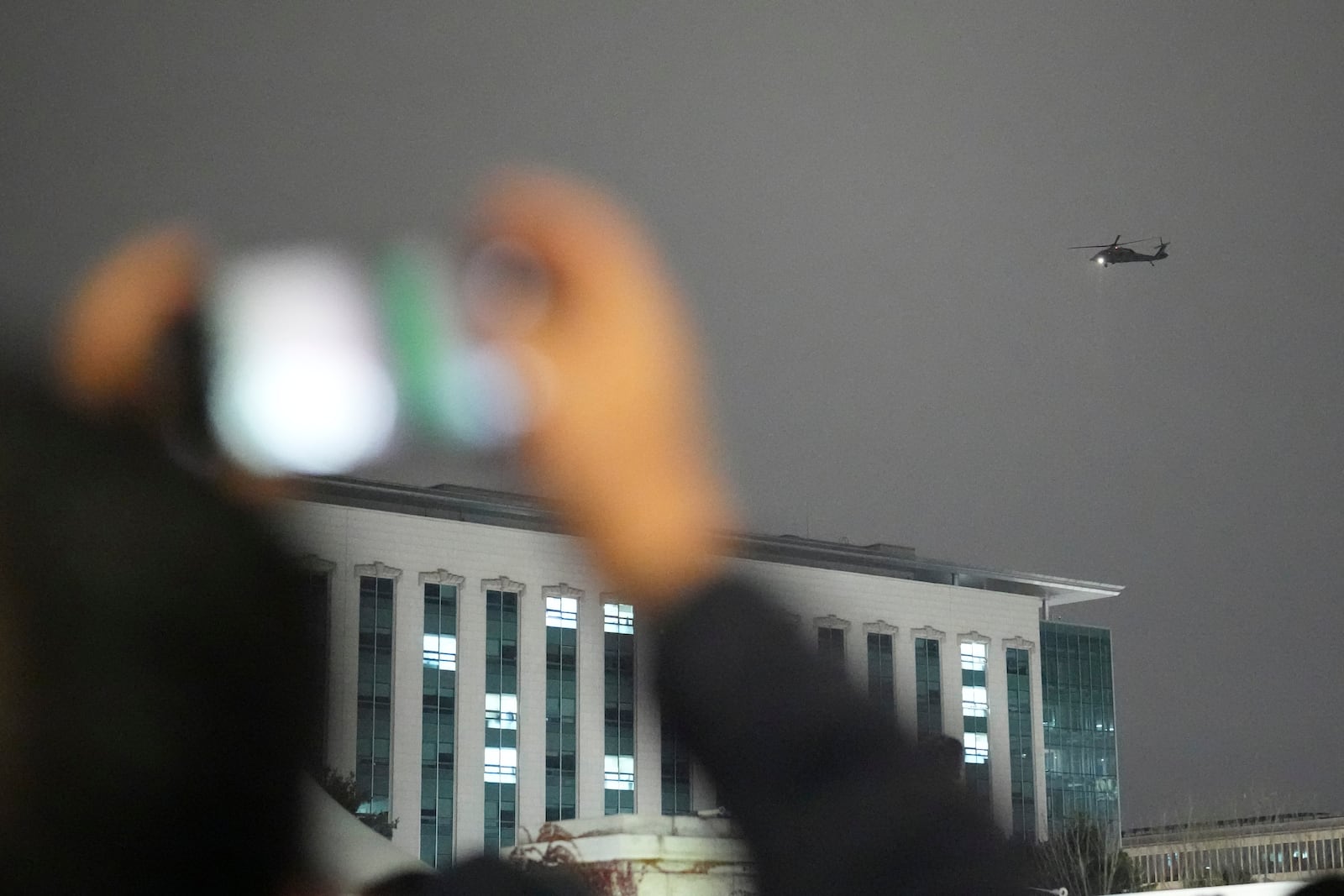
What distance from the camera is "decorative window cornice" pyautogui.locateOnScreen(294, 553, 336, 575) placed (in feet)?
3.16

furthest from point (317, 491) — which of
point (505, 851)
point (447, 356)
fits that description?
point (505, 851)

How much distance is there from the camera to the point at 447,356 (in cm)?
112

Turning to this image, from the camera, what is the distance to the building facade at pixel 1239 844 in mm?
77562

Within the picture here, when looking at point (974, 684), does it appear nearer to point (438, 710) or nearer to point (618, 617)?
point (438, 710)

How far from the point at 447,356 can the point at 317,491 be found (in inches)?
8.4

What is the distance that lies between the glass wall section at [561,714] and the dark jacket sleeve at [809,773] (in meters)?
55.9

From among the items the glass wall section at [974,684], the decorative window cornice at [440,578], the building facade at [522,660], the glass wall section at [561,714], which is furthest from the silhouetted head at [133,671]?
the glass wall section at [974,684]

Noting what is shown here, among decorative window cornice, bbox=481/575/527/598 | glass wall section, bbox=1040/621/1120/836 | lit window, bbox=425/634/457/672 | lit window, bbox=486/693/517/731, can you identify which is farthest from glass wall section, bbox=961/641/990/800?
lit window, bbox=425/634/457/672

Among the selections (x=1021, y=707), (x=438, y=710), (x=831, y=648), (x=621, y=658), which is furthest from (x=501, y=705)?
(x=831, y=648)

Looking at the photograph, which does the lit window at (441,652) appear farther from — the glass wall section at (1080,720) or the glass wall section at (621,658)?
the glass wall section at (621,658)

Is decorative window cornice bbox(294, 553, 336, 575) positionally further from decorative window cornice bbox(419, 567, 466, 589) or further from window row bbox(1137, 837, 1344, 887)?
window row bbox(1137, 837, 1344, 887)

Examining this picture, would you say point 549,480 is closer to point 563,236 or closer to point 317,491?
point 563,236

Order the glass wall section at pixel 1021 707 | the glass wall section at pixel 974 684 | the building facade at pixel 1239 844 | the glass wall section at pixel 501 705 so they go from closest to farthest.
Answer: the glass wall section at pixel 501 705 → the glass wall section at pixel 974 684 → the glass wall section at pixel 1021 707 → the building facade at pixel 1239 844

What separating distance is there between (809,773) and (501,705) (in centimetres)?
5679
